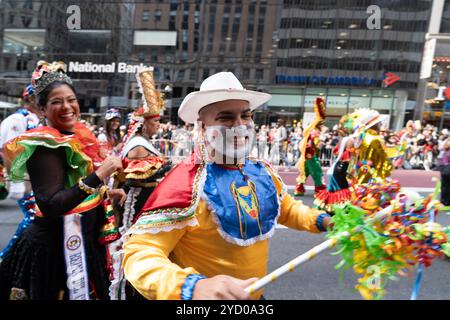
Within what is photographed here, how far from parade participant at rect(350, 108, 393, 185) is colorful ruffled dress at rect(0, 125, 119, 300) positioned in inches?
144

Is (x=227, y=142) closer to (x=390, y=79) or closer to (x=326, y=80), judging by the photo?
(x=326, y=80)

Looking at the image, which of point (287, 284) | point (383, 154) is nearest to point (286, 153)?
point (383, 154)

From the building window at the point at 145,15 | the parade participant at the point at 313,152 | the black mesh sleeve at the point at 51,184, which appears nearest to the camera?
the black mesh sleeve at the point at 51,184

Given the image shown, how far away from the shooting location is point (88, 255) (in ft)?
6.75

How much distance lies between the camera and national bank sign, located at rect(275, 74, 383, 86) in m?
21.1

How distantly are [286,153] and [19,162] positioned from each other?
11874mm

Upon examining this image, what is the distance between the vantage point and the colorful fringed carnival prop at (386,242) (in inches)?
46.4

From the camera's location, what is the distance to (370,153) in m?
4.61

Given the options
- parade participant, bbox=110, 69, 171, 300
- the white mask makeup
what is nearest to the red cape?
the white mask makeup

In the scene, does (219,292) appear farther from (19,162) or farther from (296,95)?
(296,95)

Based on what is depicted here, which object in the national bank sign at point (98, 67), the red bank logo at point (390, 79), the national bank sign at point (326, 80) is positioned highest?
the red bank logo at point (390, 79)

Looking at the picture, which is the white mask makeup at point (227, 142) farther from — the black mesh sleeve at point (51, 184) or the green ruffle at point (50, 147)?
the green ruffle at point (50, 147)

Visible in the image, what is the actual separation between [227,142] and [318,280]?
2678mm

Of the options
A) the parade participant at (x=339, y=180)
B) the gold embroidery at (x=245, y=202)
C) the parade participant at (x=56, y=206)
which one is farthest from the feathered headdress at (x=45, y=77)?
the parade participant at (x=339, y=180)
